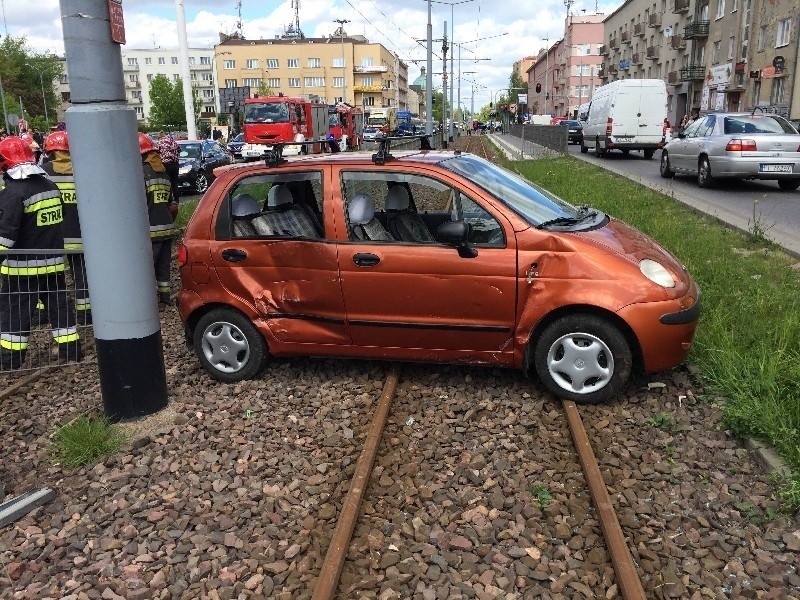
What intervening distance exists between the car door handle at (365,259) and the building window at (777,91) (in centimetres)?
4202

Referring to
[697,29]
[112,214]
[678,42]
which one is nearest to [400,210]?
[112,214]

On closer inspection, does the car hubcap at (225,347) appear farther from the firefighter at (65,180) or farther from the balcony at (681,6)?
A: the balcony at (681,6)

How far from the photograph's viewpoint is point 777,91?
134 feet

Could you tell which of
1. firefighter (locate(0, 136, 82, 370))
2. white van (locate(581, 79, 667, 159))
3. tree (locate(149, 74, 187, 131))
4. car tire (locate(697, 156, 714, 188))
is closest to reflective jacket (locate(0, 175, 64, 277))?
firefighter (locate(0, 136, 82, 370))

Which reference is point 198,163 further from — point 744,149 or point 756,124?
point 756,124

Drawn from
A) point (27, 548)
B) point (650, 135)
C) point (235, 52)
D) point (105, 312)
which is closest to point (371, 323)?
point (105, 312)

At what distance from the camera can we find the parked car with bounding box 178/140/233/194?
70.0ft

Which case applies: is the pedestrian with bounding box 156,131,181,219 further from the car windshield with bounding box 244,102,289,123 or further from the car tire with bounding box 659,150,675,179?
the car windshield with bounding box 244,102,289,123

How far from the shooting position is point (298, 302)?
17.4 feet

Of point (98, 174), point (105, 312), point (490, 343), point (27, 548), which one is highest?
point (98, 174)

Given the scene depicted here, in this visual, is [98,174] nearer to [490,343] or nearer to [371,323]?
[371,323]

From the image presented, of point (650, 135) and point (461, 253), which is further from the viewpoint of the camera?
point (650, 135)

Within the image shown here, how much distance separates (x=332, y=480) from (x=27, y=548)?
1533 mm

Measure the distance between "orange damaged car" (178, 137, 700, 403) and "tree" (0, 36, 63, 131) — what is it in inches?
3535
